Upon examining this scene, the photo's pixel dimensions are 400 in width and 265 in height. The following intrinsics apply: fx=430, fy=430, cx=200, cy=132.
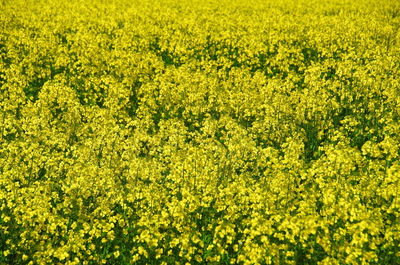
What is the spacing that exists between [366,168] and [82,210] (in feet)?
15.1

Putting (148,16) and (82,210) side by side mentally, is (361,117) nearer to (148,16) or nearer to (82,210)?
(82,210)

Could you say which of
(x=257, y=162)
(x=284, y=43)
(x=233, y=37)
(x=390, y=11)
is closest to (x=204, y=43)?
(x=233, y=37)

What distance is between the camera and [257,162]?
7.49m

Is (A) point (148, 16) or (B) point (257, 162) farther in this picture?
(A) point (148, 16)


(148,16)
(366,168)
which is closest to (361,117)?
(366,168)

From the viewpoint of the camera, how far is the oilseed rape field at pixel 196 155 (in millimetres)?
5562

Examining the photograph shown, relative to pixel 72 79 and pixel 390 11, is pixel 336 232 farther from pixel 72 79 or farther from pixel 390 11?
pixel 390 11

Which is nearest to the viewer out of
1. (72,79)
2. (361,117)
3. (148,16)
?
(361,117)

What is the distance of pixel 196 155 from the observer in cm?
735

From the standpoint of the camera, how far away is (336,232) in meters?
5.39

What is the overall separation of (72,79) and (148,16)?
368 inches

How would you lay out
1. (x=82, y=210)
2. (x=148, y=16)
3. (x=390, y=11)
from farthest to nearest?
(x=390, y=11) < (x=148, y=16) < (x=82, y=210)

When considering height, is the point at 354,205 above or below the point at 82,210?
above

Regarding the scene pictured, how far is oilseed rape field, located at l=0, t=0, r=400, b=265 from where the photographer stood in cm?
556
